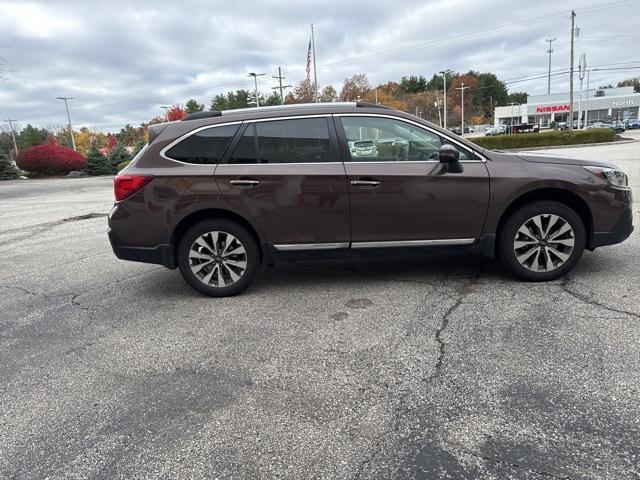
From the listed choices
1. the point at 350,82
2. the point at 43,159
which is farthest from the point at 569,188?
the point at 350,82

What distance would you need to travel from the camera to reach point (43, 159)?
114ft

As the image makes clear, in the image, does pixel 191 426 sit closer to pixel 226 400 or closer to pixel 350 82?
pixel 226 400

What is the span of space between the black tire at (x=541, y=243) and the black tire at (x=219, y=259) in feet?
8.21

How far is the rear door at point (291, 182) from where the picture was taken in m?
4.57

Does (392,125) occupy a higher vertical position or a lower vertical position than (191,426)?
higher

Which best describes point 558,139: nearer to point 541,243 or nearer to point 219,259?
point 541,243

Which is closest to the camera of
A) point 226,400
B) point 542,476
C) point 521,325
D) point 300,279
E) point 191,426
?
point 542,476

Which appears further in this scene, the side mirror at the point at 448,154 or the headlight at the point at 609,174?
the headlight at the point at 609,174

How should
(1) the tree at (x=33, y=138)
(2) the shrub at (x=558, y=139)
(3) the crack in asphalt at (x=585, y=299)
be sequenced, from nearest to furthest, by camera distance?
(3) the crack in asphalt at (x=585, y=299) < (2) the shrub at (x=558, y=139) < (1) the tree at (x=33, y=138)

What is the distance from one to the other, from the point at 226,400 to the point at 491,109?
139 meters

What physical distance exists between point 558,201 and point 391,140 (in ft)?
5.85

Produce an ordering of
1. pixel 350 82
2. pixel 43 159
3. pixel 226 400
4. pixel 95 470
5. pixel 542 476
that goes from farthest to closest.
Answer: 1. pixel 350 82
2. pixel 43 159
3. pixel 226 400
4. pixel 95 470
5. pixel 542 476

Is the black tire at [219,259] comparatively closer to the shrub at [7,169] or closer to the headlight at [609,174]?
the headlight at [609,174]

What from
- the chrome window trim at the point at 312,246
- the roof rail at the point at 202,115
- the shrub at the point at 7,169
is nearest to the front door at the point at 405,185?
the chrome window trim at the point at 312,246
